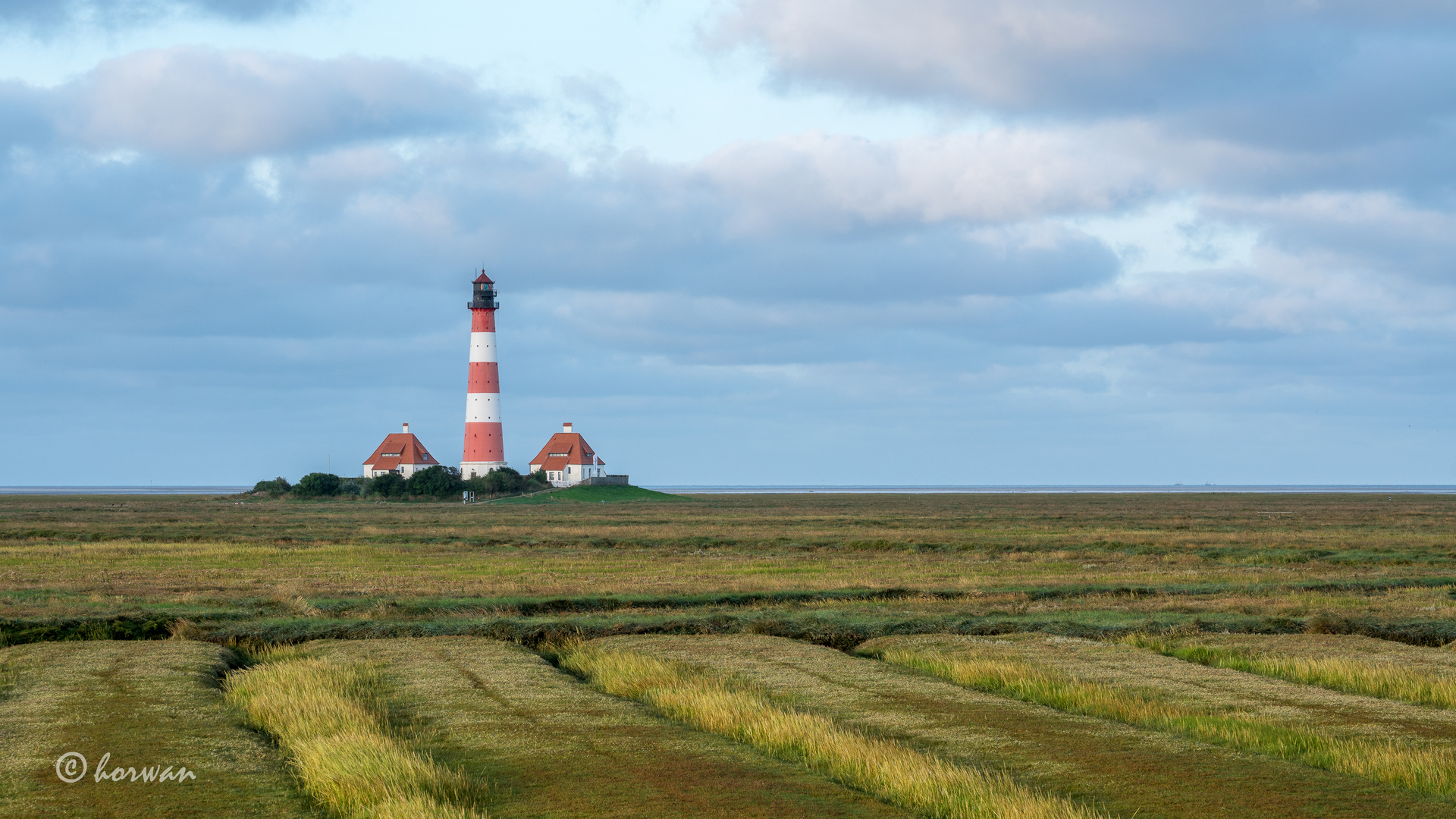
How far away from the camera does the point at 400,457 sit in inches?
5443

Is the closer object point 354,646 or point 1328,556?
point 354,646

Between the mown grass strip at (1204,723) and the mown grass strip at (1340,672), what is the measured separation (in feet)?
10.9

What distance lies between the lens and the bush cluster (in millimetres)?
115562

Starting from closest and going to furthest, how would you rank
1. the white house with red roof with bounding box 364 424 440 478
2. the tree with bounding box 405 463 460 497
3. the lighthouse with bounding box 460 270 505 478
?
the lighthouse with bounding box 460 270 505 478
the tree with bounding box 405 463 460 497
the white house with red roof with bounding box 364 424 440 478

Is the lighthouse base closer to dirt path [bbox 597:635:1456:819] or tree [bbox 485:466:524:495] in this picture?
tree [bbox 485:466:524:495]

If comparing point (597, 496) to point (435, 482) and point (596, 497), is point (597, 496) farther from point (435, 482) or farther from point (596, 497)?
point (435, 482)

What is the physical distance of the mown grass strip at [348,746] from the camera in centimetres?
1082

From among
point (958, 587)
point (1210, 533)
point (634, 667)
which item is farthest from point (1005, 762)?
point (1210, 533)

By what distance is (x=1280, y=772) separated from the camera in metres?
12.2

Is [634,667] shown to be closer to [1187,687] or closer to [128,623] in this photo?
[1187,687]

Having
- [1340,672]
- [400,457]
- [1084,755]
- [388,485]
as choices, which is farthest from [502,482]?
[1084,755]

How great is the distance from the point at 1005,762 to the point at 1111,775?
3.49 feet

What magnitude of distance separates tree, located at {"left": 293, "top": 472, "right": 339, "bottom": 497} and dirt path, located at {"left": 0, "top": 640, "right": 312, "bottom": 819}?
11297 cm

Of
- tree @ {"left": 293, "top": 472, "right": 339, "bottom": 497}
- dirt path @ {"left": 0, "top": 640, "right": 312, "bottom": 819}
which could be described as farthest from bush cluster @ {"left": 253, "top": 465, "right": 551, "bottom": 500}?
dirt path @ {"left": 0, "top": 640, "right": 312, "bottom": 819}
